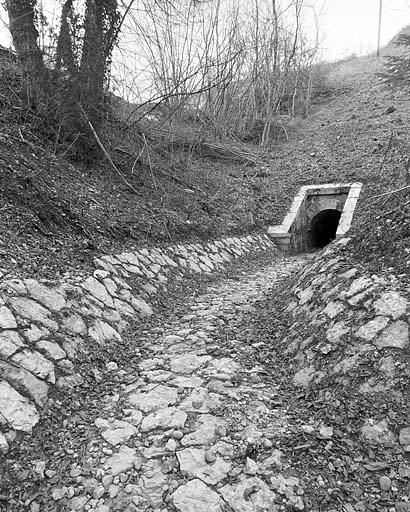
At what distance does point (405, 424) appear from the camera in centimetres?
221

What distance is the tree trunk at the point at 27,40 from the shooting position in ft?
18.5

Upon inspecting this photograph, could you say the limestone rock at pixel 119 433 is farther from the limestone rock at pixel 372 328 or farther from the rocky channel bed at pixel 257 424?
the limestone rock at pixel 372 328

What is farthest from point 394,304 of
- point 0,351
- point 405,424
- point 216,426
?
point 0,351

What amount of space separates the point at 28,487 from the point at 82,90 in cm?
524

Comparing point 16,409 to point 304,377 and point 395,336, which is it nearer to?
point 304,377

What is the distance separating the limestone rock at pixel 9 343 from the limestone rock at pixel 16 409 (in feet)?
0.71

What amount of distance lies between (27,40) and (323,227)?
8672 millimetres

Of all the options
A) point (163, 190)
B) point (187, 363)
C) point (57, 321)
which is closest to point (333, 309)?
point (187, 363)

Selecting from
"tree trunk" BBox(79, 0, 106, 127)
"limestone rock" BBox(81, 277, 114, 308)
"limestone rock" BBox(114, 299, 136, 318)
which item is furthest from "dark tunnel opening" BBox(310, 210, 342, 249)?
"limestone rock" BBox(81, 277, 114, 308)

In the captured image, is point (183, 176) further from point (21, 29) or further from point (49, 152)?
point (21, 29)

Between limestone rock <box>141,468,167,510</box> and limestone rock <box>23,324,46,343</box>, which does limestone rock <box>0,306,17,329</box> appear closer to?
limestone rock <box>23,324,46,343</box>

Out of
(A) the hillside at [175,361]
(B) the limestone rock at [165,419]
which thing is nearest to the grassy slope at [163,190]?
(A) the hillside at [175,361]

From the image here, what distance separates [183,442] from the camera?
230 cm

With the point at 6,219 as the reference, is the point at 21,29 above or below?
above
